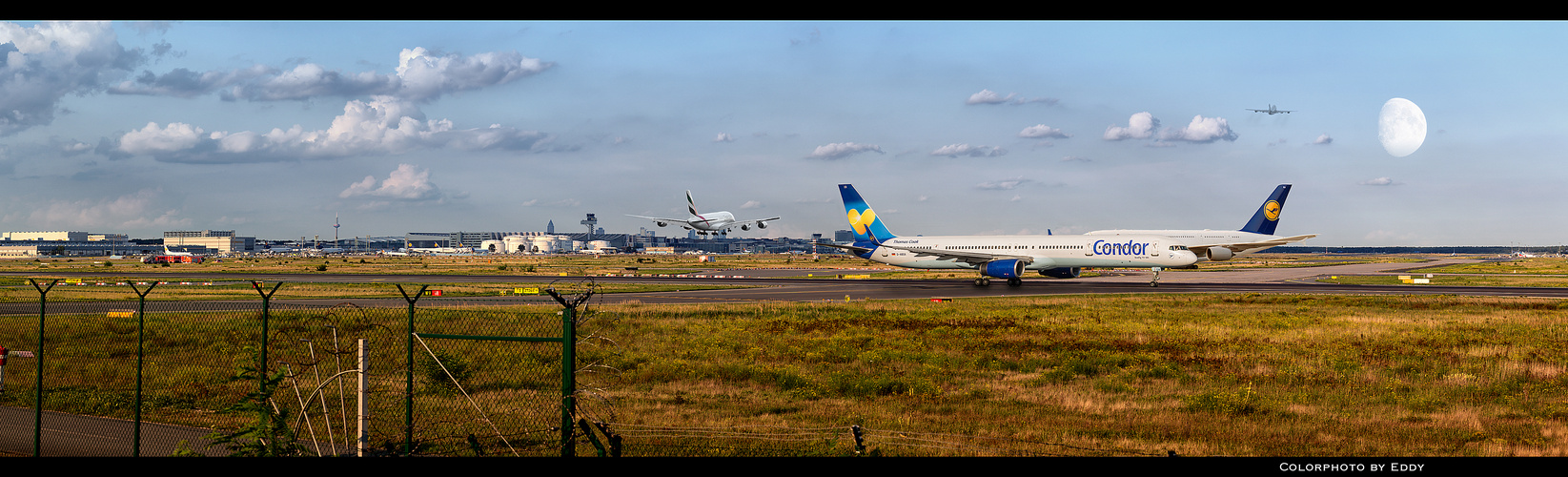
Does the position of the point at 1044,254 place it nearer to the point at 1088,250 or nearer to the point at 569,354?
the point at 1088,250

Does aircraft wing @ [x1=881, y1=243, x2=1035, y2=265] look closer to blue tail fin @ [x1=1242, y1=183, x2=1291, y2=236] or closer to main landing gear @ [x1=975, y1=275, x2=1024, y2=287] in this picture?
main landing gear @ [x1=975, y1=275, x2=1024, y2=287]

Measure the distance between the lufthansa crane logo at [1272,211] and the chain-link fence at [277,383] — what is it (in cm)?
7096

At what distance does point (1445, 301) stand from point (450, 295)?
4434cm

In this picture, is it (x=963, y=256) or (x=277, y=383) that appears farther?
(x=963, y=256)

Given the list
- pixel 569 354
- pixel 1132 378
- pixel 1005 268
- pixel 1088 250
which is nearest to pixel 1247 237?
pixel 1088 250

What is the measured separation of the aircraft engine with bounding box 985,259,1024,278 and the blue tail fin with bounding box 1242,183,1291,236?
134 feet

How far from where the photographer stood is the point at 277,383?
937 cm

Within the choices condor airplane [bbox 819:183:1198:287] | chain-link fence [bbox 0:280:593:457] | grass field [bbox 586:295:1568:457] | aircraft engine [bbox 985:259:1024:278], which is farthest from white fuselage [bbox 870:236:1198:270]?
chain-link fence [bbox 0:280:593:457]

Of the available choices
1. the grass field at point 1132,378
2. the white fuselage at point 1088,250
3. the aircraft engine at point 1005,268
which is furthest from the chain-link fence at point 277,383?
the white fuselage at point 1088,250

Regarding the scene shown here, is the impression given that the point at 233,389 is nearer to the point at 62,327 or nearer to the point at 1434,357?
the point at 62,327

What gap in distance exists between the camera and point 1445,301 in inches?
1576

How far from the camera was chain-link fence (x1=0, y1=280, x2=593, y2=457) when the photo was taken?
34.0ft

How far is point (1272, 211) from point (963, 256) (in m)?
39.1

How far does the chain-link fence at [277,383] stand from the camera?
10.4 meters
